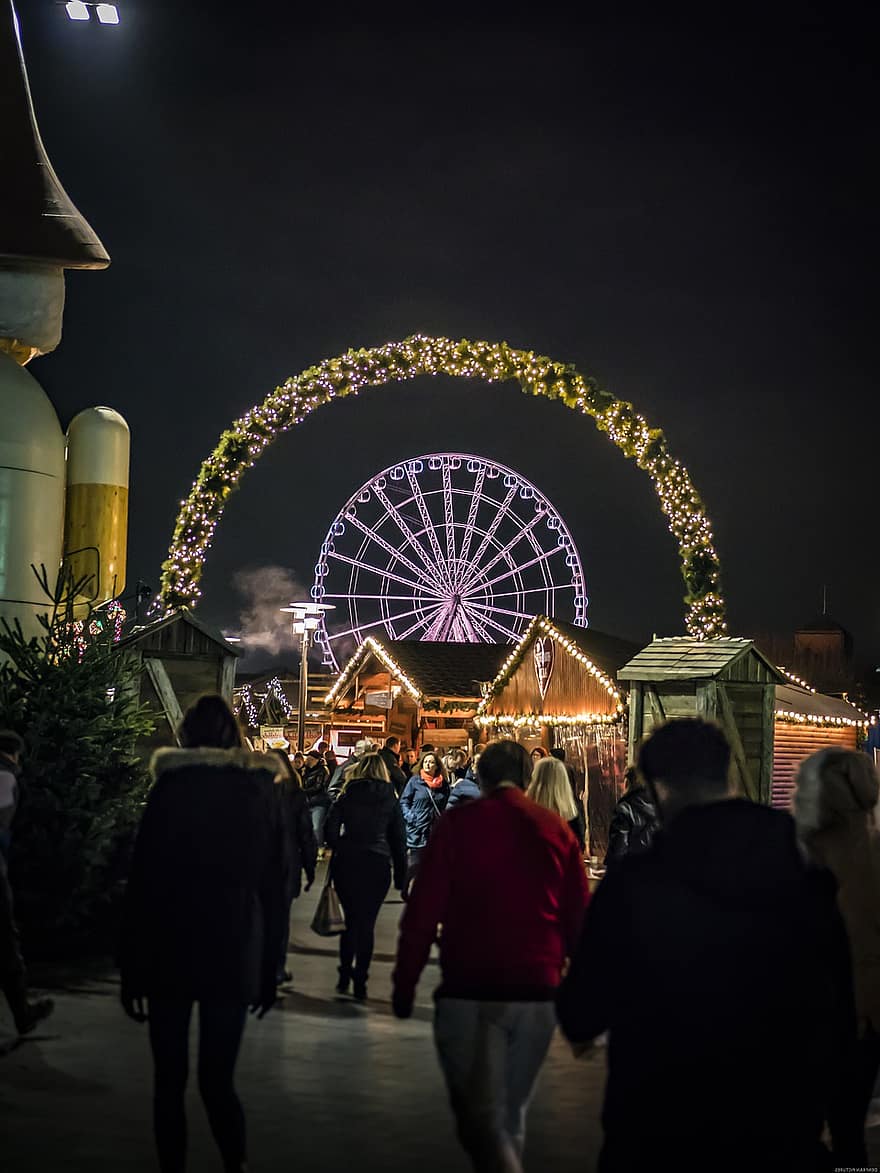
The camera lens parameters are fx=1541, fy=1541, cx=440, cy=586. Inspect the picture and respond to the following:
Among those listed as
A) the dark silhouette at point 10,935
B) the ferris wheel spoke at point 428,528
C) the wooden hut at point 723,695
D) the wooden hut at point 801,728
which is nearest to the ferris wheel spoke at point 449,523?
the ferris wheel spoke at point 428,528

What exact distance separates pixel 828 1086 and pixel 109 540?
10.4 metres

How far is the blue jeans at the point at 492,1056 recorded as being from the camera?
4.89 metres

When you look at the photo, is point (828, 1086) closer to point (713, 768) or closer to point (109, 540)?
point (713, 768)

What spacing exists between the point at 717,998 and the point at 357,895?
8.21 metres

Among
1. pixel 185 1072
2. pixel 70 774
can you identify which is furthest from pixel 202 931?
pixel 70 774

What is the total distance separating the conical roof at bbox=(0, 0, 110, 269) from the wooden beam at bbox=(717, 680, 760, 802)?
7.29 meters

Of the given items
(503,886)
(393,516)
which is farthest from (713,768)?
(393,516)

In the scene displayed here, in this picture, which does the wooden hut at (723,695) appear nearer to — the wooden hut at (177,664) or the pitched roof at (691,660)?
the pitched roof at (691,660)

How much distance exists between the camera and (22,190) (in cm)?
1262

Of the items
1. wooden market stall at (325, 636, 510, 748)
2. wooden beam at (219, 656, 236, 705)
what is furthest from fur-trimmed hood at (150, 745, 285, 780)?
wooden market stall at (325, 636, 510, 748)

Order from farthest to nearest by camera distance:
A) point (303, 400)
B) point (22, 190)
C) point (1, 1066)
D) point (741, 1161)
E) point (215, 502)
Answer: point (303, 400)
point (215, 502)
point (22, 190)
point (1, 1066)
point (741, 1161)

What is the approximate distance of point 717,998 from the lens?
10.7 feet

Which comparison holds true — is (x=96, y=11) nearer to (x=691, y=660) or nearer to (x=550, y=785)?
(x=550, y=785)

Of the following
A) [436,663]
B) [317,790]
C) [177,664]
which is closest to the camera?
[177,664]
